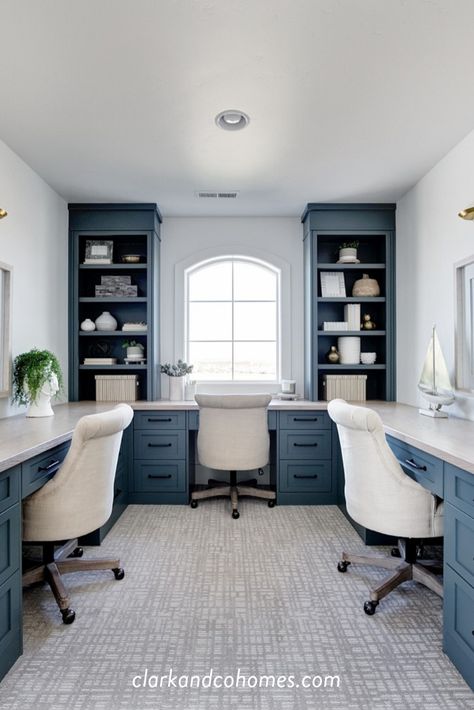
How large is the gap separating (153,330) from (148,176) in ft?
4.30

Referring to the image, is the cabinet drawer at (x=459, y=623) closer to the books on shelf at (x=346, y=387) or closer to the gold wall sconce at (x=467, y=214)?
the gold wall sconce at (x=467, y=214)

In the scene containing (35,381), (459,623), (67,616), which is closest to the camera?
(459,623)

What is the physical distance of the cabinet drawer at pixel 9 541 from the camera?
1530mm

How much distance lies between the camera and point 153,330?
3.62 metres

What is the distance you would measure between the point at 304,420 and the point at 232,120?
7.39ft

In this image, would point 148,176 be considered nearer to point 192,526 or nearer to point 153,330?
point 153,330

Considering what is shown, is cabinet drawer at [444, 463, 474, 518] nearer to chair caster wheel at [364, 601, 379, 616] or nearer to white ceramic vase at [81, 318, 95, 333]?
chair caster wheel at [364, 601, 379, 616]

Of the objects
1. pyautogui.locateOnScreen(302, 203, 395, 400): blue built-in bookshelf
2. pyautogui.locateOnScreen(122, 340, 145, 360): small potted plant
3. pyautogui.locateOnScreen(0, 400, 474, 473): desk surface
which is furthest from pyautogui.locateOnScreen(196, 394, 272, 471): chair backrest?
pyautogui.locateOnScreen(122, 340, 145, 360): small potted plant

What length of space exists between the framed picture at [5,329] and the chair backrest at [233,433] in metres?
1.31

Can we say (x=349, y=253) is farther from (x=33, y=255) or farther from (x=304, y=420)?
(x=33, y=255)

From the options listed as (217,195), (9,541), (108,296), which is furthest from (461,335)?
(108,296)

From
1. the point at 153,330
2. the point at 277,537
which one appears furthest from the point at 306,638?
the point at 153,330

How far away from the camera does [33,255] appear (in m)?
2.95

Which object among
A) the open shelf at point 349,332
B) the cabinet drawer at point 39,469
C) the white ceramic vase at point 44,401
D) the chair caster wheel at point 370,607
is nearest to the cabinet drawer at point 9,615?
the cabinet drawer at point 39,469
